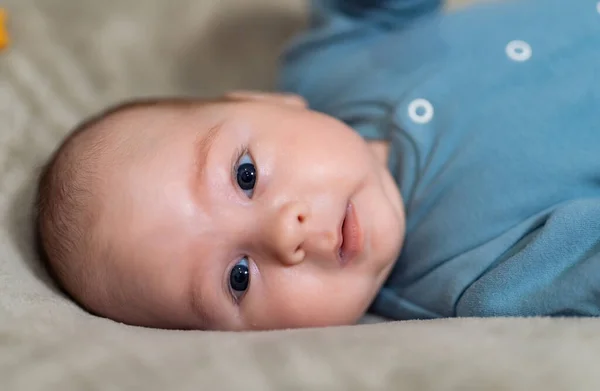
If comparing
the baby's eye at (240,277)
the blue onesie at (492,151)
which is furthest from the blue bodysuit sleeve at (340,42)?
the baby's eye at (240,277)

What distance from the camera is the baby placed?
75 centimetres

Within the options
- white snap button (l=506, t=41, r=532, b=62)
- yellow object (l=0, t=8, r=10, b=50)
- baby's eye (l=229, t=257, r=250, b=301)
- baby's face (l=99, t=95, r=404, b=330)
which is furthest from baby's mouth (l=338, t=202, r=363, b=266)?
yellow object (l=0, t=8, r=10, b=50)

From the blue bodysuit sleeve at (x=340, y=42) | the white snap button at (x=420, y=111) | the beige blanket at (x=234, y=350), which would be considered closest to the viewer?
the beige blanket at (x=234, y=350)

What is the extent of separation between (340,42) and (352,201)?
1.53 feet

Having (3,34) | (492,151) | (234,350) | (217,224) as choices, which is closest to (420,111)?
(492,151)

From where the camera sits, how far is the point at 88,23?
51.2 inches

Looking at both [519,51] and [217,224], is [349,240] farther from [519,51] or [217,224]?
[519,51]

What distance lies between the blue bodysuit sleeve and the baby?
0.17 m

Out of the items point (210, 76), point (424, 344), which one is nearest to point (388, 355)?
point (424, 344)

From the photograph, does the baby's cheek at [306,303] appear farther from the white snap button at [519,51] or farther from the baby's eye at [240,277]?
the white snap button at [519,51]

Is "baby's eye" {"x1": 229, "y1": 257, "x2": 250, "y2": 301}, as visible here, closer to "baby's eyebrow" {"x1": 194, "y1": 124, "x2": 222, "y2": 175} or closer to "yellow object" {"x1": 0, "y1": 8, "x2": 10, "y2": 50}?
"baby's eyebrow" {"x1": 194, "y1": 124, "x2": 222, "y2": 175}

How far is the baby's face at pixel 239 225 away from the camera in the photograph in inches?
29.6

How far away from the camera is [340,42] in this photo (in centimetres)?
118

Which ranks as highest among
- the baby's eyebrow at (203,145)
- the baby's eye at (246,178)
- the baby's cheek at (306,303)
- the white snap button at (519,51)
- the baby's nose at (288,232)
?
the white snap button at (519,51)
